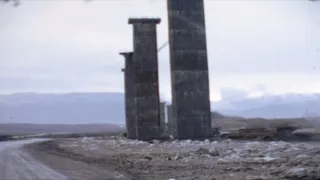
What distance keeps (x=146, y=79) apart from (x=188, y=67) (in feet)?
18.2

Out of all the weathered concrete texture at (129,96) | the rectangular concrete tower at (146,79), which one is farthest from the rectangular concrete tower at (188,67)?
the weathered concrete texture at (129,96)

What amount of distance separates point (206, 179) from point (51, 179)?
3.93 metres

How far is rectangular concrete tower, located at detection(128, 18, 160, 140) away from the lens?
38781mm

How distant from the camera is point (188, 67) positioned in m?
34.7

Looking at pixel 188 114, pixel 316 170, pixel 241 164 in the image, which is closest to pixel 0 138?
pixel 188 114

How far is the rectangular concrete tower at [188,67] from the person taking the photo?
34156 millimetres

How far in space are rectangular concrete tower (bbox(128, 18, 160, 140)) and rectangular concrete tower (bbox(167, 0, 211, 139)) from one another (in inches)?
180

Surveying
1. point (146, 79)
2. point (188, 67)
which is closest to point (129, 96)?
point (146, 79)

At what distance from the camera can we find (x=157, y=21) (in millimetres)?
38500

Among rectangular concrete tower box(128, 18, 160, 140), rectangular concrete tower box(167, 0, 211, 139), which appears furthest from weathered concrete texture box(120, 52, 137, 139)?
rectangular concrete tower box(167, 0, 211, 139)

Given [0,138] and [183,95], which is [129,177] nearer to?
[183,95]

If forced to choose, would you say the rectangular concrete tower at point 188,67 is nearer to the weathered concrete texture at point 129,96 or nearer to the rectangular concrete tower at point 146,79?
the rectangular concrete tower at point 146,79

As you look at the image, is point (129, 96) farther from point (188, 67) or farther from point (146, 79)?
point (188, 67)

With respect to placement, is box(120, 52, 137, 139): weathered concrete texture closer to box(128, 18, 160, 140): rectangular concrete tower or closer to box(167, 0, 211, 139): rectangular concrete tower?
box(128, 18, 160, 140): rectangular concrete tower
